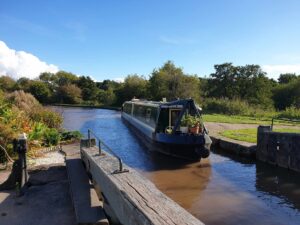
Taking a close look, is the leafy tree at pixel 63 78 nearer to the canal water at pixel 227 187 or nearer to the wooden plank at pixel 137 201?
the canal water at pixel 227 187

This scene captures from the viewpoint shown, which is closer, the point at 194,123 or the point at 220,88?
the point at 194,123

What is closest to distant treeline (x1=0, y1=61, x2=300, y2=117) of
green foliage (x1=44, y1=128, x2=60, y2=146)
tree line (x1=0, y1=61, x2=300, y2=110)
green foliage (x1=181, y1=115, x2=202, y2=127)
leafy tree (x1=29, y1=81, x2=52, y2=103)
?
tree line (x1=0, y1=61, x2=300, y2=110)

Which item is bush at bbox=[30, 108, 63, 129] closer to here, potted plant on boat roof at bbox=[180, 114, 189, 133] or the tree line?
potted plant on boat roof at bbox=[180, 114, 189, 133]

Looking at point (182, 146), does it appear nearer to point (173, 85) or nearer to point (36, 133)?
point (36, 133)

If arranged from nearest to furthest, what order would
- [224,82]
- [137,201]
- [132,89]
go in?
A: [137,201] → [224,82] → [132,89]

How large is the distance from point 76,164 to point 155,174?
14.6 feet

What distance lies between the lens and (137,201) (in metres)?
3.34

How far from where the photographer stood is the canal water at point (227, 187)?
24.6ft

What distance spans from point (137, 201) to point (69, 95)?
220 ft

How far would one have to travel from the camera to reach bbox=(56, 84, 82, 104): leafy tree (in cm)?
6844

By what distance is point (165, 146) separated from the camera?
13.5m

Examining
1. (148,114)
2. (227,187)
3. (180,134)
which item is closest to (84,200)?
(227,187)

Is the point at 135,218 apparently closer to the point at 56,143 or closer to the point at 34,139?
the point at 34,139

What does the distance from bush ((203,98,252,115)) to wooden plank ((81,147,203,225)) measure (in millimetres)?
27794
